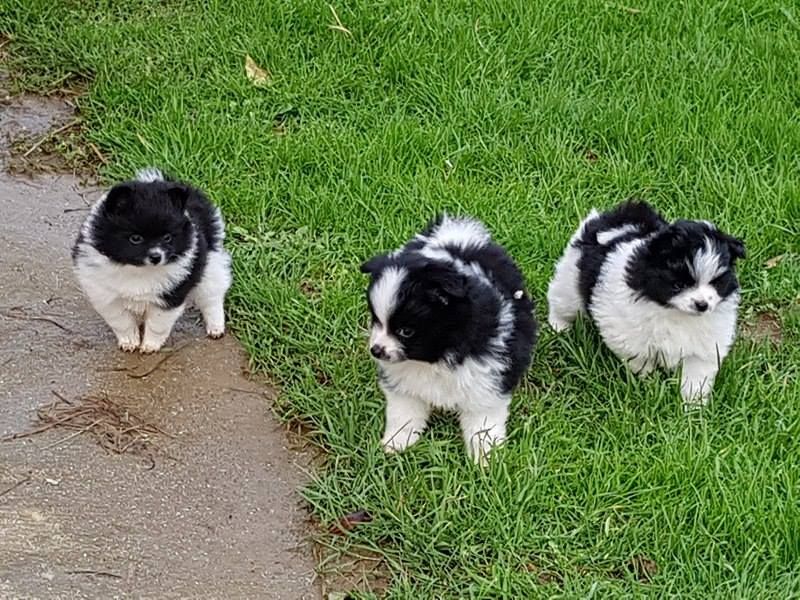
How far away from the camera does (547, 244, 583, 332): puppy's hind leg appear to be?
4621mm

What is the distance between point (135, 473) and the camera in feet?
13.1

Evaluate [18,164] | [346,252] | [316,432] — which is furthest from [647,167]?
[18,164]

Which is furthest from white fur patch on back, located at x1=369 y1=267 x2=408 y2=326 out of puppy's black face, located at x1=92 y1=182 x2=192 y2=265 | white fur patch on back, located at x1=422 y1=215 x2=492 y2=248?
puppy's black face, located at x1=92 y1=182 x2=192 y2=265

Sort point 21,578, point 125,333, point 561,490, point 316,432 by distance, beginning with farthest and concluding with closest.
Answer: point 125,333 < point 316,432 < point 561,490 < point 21,578

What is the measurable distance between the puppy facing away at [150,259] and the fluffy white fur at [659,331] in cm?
158

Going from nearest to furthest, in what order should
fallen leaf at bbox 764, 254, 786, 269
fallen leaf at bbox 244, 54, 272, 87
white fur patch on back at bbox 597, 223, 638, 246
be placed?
white fur patch on back at bbox 597, 223, 638, 246 → fallen leaf at bbox 764, 254, 786, 269 → fallen leaf at bbox 244, 54, 272, 87

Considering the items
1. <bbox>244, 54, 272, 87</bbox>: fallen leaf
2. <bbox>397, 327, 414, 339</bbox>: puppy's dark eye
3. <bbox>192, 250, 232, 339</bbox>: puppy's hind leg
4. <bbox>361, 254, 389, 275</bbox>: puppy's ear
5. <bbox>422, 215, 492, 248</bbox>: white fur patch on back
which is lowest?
<bbox>244, 54, 272, 87</bbox>: fallen leaf

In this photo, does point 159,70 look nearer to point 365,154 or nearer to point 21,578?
point 365,154

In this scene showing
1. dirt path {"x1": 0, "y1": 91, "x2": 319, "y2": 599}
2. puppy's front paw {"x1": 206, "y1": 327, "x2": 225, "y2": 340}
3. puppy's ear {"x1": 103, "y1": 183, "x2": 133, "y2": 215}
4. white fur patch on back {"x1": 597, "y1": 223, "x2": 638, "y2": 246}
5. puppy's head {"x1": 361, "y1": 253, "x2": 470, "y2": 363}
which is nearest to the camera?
dirt path {"x1": 0, "y1": 91, "x2": 319, "y2": 599}

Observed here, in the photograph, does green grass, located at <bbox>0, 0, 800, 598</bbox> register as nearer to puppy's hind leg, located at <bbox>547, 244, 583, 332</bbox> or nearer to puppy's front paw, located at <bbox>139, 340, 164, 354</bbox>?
puppy's hind leg, located at <bbox>547, 244, 583, 332</bbox>

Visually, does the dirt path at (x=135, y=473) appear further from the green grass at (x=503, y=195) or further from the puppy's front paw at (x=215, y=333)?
the green grass at (x=503, y=195)

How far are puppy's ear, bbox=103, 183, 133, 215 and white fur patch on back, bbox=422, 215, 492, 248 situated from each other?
114 cm

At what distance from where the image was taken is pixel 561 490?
390cm

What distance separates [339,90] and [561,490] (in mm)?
3315
